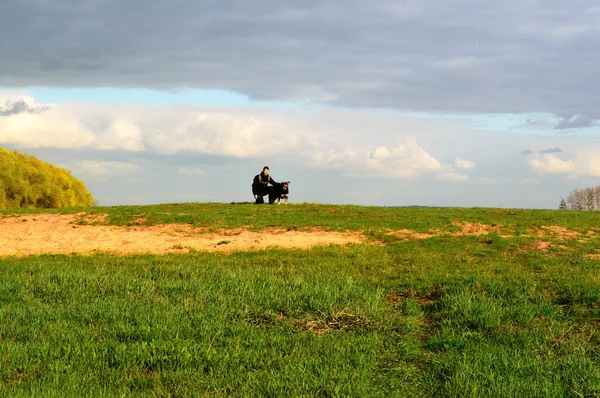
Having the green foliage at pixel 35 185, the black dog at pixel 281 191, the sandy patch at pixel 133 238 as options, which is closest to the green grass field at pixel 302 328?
the sandy patch at pixel 133 238

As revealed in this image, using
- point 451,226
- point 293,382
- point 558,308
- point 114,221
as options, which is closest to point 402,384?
point 293,382

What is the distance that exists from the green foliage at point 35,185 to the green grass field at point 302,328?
116ft

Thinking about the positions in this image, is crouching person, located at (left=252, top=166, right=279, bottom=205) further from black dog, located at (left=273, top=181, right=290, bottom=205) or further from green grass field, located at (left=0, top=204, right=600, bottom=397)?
green grass field, located at (left=0, top=204, right=600, bottom=397)

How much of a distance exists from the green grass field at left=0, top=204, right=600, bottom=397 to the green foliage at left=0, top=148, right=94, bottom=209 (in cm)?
3548

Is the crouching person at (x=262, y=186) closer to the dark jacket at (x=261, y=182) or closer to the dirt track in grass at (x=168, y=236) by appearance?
the dark jacket at (x=261, y=182)

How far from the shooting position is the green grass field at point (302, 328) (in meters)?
5.70

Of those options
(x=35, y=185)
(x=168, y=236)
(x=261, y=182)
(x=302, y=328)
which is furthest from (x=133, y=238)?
(x=35, y=185)

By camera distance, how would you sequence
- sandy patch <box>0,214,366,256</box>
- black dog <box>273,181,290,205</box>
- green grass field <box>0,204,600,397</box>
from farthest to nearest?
black dog <box>273,181,290,205</box> → sandy patch <box>0,214,366,256</box> → green grass field <box>0,204,600,397</box>

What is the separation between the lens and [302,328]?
749cm

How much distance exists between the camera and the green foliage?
148 feet

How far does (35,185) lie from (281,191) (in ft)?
95.7

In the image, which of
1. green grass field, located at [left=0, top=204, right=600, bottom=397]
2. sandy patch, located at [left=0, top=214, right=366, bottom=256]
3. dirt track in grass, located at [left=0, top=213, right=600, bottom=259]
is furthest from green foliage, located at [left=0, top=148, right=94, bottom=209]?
green grass field, located at [left=0, top=204, right=600, bottom=397]

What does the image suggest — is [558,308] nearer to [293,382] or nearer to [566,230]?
[293,382]

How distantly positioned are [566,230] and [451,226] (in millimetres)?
3853
